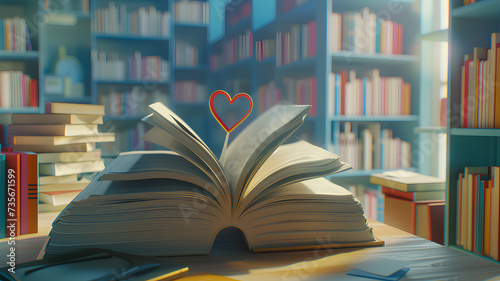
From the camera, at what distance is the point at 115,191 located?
502mm

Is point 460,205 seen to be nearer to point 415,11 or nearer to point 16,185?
point 16,185

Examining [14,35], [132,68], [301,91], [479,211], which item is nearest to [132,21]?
[132,68]

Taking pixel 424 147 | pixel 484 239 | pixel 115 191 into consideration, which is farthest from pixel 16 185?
pixel 424 147

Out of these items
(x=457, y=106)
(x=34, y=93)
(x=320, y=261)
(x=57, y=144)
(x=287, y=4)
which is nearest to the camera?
(x=320, y=261)

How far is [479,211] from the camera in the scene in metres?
1.24

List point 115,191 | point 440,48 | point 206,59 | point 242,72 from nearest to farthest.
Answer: point 115,191
point 440,48
point 242,72
point 206,59

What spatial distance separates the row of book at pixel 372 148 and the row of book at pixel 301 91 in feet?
0.82

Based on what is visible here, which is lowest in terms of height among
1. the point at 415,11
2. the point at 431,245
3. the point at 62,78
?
the point at 431,245

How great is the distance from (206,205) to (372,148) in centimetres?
200

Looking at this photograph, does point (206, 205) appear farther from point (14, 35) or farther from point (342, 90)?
point (14, 35)

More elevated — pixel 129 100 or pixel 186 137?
pixel 129 100

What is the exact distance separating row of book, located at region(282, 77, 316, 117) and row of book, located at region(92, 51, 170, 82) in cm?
168

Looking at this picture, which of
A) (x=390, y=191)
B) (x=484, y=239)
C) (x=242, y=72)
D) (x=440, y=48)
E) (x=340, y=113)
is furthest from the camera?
(x=242, y=72)

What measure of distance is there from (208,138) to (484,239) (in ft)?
11.4
